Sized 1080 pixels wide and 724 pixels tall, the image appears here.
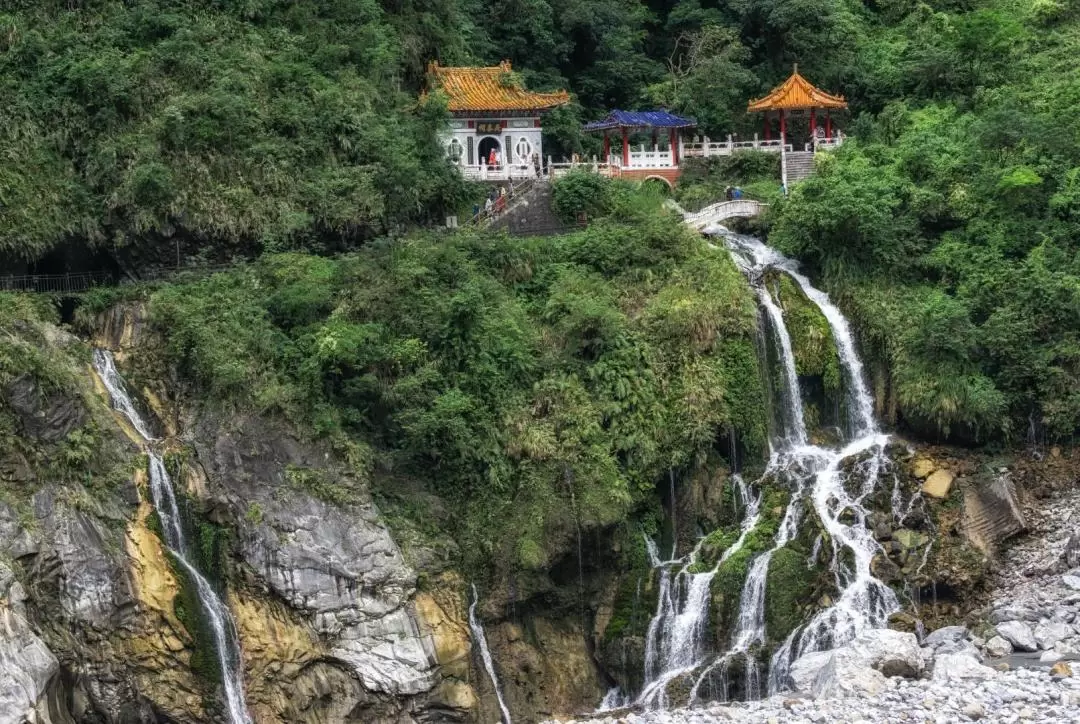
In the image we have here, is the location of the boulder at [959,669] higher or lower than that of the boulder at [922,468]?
lower

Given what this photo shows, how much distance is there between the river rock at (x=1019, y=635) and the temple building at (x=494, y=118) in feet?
66.9

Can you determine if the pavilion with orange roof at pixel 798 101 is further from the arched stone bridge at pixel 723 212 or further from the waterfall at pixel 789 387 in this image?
the waterfall at pixel 789 387

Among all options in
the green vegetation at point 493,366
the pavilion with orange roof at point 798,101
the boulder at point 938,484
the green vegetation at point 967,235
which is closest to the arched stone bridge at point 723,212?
the green vegetation at point 967,235

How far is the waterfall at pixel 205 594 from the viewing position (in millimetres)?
29109

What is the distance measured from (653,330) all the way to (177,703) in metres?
14.2

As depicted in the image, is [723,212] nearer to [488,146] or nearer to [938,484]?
[488,146]

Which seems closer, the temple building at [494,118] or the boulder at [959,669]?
the boulder at [959,669]

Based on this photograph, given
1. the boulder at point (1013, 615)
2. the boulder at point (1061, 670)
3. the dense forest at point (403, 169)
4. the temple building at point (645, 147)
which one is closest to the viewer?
the boulder at point (1061, 670)

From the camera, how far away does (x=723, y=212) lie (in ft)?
140

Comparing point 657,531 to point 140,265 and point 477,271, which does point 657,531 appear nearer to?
point 477,271

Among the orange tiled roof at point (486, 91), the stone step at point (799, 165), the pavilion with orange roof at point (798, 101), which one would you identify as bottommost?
the stone step at point (799, 165)

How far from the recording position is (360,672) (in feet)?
96.3

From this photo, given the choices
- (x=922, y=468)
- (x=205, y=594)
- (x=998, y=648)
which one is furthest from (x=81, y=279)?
(x=998, y=648)

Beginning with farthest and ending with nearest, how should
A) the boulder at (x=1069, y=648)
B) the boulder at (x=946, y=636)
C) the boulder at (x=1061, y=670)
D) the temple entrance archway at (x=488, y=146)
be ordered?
the temple entrance archway at (x=488, y=146) → the boulder at (x=946, y=636) → the boulder at (x=1069, y=648) → the boulder at (x=1061, y=670)
